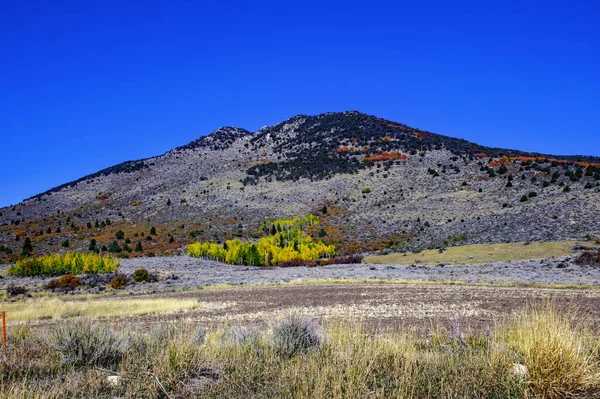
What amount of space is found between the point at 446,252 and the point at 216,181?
67.6 metres

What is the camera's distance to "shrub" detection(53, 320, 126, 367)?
272 inches

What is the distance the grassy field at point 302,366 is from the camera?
4820mm

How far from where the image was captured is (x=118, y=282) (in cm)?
3244

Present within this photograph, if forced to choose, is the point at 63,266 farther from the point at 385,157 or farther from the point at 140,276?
the point at 385,157

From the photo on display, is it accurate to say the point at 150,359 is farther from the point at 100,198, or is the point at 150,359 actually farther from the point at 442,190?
the point at 100,198

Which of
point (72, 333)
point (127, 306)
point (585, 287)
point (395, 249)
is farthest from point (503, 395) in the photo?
point (395, 249)

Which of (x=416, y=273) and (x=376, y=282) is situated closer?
(x=376, y=282)

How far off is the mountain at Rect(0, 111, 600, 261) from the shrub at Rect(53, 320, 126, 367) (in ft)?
154

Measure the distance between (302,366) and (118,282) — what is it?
101 ft

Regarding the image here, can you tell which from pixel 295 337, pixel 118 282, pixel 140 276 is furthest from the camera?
pixel 140 276

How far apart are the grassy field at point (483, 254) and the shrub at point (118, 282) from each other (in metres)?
24.7

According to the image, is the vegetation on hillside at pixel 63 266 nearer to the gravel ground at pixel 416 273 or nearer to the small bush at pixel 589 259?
the gravel ground at pixel 416 273

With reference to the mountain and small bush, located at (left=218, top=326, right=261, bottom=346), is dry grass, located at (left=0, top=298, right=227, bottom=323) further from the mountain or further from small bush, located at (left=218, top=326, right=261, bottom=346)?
the mountain

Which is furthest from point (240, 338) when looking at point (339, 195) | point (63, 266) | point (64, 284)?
point (339, 195)
